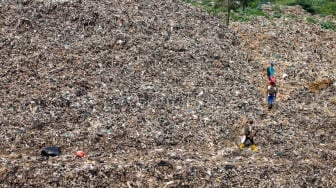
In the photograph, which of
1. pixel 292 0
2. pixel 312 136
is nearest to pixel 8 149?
pixel 312 136

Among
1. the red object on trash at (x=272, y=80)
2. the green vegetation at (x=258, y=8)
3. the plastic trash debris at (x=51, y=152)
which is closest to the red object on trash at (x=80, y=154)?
the plastic trash debris at (x=51, y=152)

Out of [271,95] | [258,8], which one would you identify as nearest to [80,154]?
[271,95]

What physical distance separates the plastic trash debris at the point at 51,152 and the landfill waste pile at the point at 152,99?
35mm

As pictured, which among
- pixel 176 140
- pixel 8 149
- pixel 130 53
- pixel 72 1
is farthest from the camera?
pixel 72 1

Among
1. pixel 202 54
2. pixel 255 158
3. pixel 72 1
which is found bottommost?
pixel 255 158

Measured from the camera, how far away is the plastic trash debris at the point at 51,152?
10.5m

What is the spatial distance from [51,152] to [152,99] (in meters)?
2.95

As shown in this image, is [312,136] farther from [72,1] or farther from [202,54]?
[72,1]

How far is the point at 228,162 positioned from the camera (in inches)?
421

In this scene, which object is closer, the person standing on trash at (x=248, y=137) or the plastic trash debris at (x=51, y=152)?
the plastic trash debris at (x=51, y=152)

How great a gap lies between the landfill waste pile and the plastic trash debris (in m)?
0.04

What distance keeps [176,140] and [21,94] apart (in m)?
3.64

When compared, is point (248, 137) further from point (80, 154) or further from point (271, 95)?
point (80, 154)

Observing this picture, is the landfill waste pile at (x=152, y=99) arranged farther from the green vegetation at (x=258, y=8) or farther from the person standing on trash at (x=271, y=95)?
the green vegetation at (x=258, y=8)
